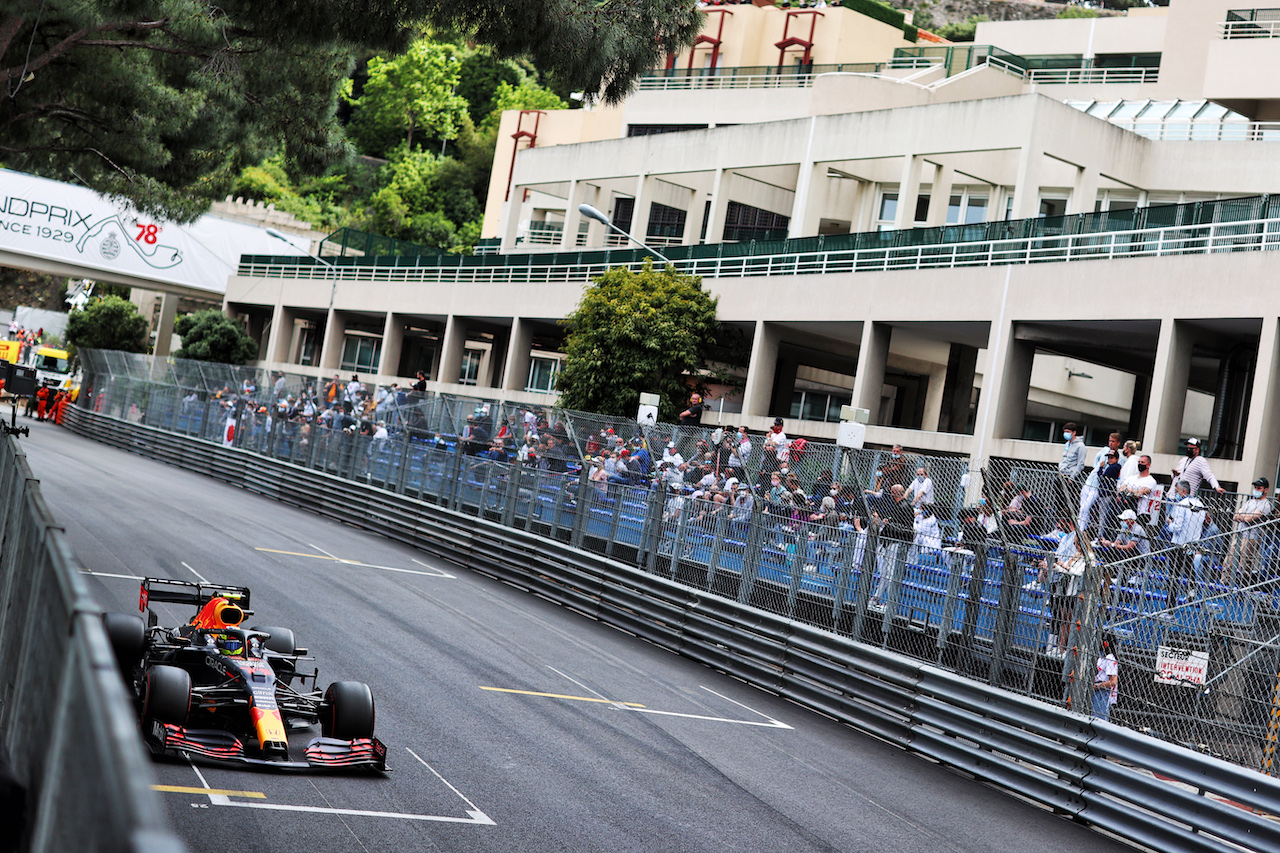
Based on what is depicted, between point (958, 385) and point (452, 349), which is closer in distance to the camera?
point (958, 385)

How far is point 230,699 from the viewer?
8.59 m

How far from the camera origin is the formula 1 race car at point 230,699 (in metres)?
8.18

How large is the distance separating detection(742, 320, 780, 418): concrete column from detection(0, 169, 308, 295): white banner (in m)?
25.2

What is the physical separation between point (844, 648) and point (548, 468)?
8.31 m

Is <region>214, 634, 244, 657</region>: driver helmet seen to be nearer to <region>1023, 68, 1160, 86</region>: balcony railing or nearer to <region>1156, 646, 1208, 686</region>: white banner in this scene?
<region>1156, 646, 1208, 686</region>: white banner

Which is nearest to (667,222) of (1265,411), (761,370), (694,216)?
(694,216)

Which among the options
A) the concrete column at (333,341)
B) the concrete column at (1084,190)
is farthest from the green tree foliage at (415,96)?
the concrete column at (1084,190)

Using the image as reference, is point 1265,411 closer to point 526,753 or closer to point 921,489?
point 921,489

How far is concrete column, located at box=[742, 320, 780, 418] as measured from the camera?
32625 mm

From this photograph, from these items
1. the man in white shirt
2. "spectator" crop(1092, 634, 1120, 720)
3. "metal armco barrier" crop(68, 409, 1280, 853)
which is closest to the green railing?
the man in white shirt

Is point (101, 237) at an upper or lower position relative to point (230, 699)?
upper

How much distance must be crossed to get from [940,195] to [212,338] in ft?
101

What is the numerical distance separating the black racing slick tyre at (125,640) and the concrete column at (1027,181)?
24.8 m

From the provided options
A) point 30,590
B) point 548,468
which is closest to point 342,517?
point 548,468
